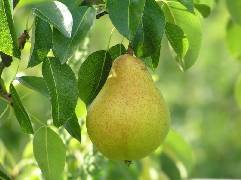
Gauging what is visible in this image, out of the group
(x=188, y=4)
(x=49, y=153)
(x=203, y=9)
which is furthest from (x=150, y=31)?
(x=203, y=9)

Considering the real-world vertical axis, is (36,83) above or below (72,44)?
below

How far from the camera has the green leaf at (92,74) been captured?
1.61 meters

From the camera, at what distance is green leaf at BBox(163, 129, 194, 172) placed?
244 centimetres

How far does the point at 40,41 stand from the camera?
1465 millimetres

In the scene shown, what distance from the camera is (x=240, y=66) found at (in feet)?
19.0

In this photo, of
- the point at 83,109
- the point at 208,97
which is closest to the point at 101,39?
the point at 208,97

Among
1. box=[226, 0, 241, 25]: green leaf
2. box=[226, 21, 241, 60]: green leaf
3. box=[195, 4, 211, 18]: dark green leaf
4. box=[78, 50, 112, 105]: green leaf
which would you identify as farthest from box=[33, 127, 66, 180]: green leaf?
box=[226, 21, 241, 60]: green leaf

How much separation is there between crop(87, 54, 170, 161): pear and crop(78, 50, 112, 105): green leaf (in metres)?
0.04

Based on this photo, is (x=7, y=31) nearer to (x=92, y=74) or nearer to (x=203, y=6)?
(x=92, y=74)

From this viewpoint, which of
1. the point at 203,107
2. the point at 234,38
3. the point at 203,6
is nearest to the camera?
the point at 203,6

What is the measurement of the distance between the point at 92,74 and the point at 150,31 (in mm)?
170

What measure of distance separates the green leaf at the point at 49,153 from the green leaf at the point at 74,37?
0.85 feet

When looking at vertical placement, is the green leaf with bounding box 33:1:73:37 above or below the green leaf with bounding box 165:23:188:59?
above

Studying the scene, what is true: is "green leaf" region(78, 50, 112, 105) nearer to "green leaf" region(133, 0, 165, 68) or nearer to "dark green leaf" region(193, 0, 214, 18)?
"green leaf" region(133, 0, 165, 68)
